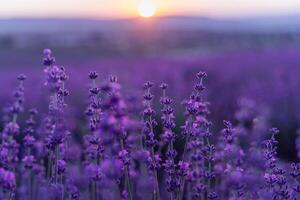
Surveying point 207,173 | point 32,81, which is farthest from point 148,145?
point 32,81

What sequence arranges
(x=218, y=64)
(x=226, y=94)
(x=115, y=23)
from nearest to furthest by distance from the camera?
(x=226, y=94), (x=218, y=64), (x=115, y=23)

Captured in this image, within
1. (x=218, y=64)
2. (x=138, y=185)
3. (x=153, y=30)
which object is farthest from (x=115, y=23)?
(x=138, y=185)

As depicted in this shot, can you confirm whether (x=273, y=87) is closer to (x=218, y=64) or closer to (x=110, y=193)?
(x=218, y=64)

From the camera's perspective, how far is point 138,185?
133 inches

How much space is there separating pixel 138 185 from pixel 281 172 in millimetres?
848

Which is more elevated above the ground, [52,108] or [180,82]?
[180,82]

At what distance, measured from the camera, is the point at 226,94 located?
8.03 metres

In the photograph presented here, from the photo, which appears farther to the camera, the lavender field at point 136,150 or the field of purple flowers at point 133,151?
the lavender field at point 136,150

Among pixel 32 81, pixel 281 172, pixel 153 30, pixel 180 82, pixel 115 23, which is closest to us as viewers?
pixel 281 172

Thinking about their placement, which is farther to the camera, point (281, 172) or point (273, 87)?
point (273, 87)

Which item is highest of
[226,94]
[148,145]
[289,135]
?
[226,94]

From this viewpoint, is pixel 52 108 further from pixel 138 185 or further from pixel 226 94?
pixel 226 94

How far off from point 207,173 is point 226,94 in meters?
5.21

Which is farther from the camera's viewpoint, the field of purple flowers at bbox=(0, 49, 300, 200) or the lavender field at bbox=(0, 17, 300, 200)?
the lavender field at bbox=(0, 17, 300, 200)
